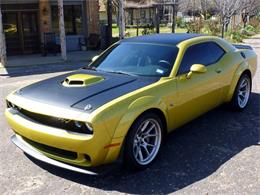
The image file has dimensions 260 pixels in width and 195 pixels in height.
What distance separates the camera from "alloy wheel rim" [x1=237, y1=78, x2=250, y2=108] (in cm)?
628

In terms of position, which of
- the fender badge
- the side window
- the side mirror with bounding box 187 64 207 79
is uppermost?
the side window

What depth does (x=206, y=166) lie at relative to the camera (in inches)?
166

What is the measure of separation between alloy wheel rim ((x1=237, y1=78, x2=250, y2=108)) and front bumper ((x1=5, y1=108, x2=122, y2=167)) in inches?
133

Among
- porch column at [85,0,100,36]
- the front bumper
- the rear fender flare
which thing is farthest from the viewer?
porch column at [85,0,100,36]

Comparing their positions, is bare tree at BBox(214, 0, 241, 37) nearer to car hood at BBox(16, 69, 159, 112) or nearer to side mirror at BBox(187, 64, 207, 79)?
side mirror at BBox(187, 64, 207, 79)

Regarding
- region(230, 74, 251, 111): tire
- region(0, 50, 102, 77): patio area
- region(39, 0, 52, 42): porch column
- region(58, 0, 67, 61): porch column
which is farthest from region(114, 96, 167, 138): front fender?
region(39, 0, 52, 42): porch column

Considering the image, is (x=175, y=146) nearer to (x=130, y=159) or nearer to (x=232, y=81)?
(x=130, y=159)

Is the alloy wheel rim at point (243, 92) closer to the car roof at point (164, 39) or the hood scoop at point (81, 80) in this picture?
the car roof at point (164, 39)

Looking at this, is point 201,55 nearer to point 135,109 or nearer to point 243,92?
point 243,92

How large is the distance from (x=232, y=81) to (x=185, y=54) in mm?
1404

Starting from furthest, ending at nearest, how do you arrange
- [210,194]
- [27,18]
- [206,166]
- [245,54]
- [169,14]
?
1. [169,14]
2. [27,18]
3. [245,54]
4. [206,166]
5. [210,194]

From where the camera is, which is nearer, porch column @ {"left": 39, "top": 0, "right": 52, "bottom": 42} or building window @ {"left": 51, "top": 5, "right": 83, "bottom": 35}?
porch column @ {"left": 39, "top": 0, "right": 52, "bottom": 42}

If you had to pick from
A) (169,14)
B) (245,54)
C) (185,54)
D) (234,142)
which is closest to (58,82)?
(185,54)

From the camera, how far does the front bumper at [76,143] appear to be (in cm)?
349
